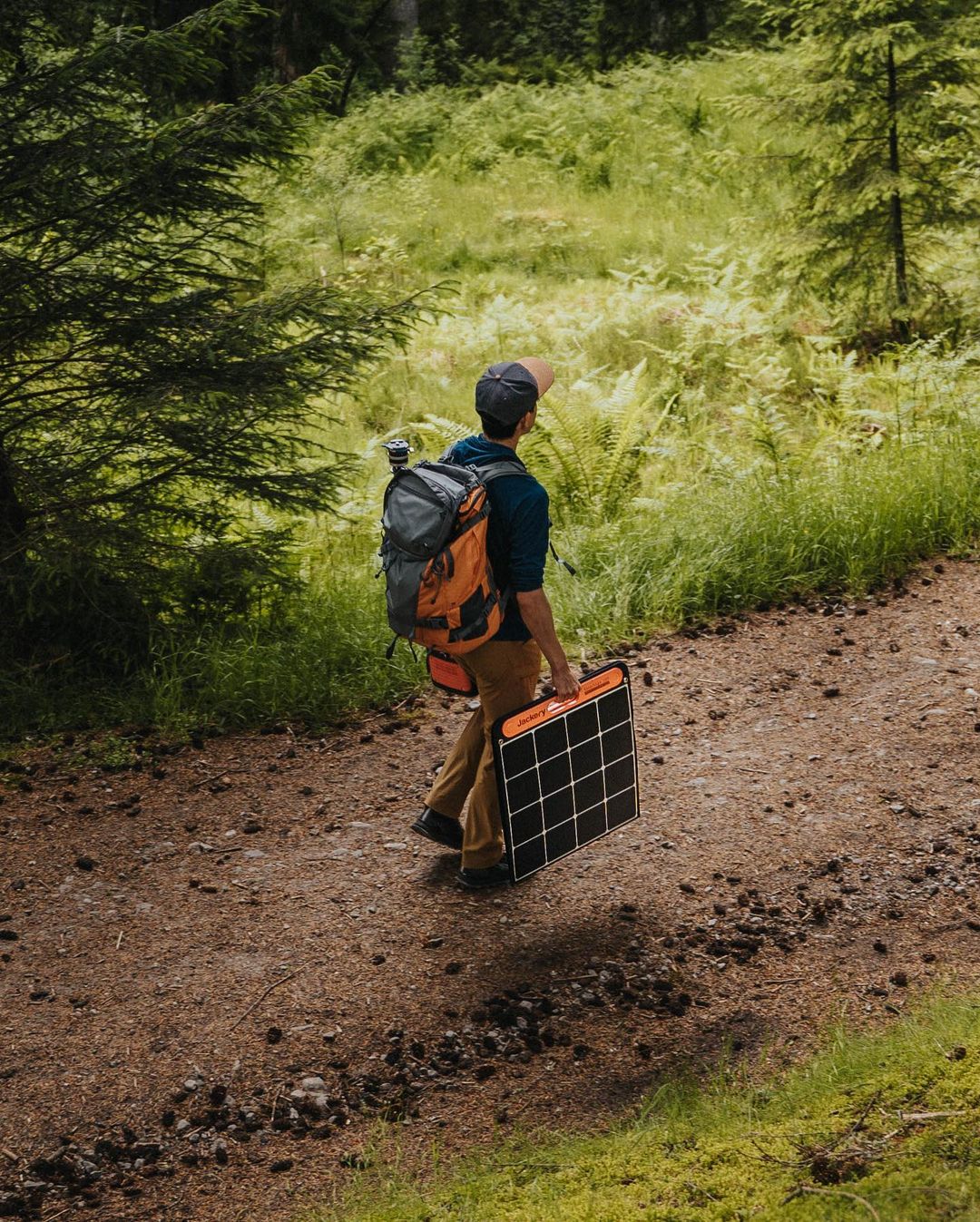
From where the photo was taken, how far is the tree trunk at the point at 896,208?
10.9 m

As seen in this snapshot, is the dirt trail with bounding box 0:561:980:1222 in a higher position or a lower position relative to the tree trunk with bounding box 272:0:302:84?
lower

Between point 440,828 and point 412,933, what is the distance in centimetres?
60

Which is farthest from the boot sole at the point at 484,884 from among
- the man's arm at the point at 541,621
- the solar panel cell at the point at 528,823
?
the man's arm at the point at 541,621

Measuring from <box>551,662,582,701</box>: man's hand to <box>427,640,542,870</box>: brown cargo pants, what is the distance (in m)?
0.22

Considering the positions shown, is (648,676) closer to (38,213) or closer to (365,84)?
(38,213)

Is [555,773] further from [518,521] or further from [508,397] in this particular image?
[508,397]

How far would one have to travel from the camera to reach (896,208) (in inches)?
433

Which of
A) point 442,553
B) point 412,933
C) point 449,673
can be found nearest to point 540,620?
point 442,553

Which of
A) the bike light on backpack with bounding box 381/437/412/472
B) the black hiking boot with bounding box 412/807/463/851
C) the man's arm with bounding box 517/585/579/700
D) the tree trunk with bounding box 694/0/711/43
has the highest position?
the tree trunk with bounding box 694/0/711/43

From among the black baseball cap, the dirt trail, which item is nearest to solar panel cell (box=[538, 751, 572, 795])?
the dirt trail

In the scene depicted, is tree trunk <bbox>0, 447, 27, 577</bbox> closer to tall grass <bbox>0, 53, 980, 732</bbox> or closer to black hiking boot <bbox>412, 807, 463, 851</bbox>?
tall grass <bbox>0, 53, 980, 732</bbox>

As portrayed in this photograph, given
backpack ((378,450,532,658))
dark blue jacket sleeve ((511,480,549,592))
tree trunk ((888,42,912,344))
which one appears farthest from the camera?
tree trunk ((888,42,912,344))

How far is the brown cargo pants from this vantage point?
4887 mm

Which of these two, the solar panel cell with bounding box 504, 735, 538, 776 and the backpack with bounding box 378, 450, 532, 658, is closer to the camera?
the backpack with bounding box 378, 450, 532, 658
